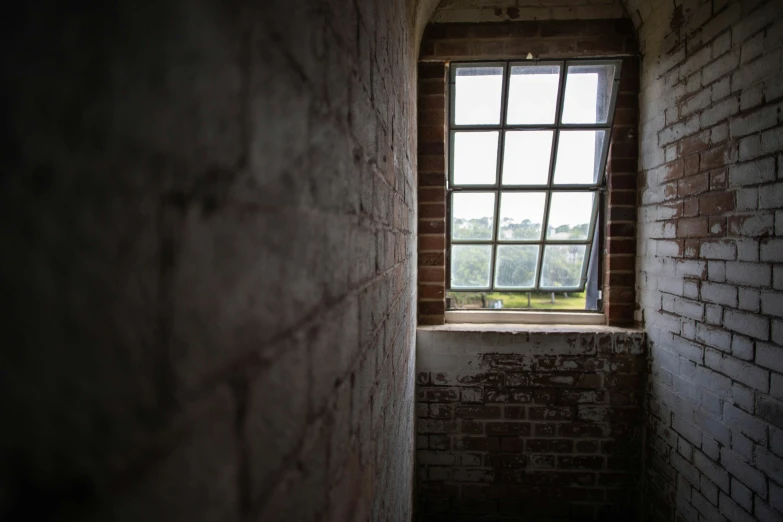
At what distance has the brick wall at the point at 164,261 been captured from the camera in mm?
157

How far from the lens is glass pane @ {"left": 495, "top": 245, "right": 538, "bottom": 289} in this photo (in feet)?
10.5

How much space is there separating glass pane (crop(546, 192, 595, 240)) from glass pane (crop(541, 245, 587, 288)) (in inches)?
3.6

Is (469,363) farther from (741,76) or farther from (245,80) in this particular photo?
(245,80)

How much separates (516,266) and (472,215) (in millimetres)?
526

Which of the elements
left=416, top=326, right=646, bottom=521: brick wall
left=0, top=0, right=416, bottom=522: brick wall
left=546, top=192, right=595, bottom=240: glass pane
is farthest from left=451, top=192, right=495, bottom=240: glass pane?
left=0, top=0, right=416, bottom=522: brick wall

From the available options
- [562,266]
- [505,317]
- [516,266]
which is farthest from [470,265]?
[562,266]

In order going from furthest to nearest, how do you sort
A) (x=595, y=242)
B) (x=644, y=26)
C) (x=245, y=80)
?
1. (x=595, y=242)
2. (x=644, y=26)
3. (x=245, y=80)

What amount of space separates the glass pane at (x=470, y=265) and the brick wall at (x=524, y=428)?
20.9 inches

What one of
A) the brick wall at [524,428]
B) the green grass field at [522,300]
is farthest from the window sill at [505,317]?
the brick wall at [524,428]

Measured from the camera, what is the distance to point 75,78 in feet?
0.55

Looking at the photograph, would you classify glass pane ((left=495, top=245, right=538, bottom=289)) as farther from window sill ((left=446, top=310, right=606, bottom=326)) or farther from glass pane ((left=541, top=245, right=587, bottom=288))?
window sill ((left=446, top=310, right=606, bottom=326))

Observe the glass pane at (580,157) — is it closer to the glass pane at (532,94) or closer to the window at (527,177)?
the window at (527,177)

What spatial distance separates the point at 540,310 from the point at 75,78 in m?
3.23

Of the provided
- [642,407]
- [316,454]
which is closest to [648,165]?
[642,407]
